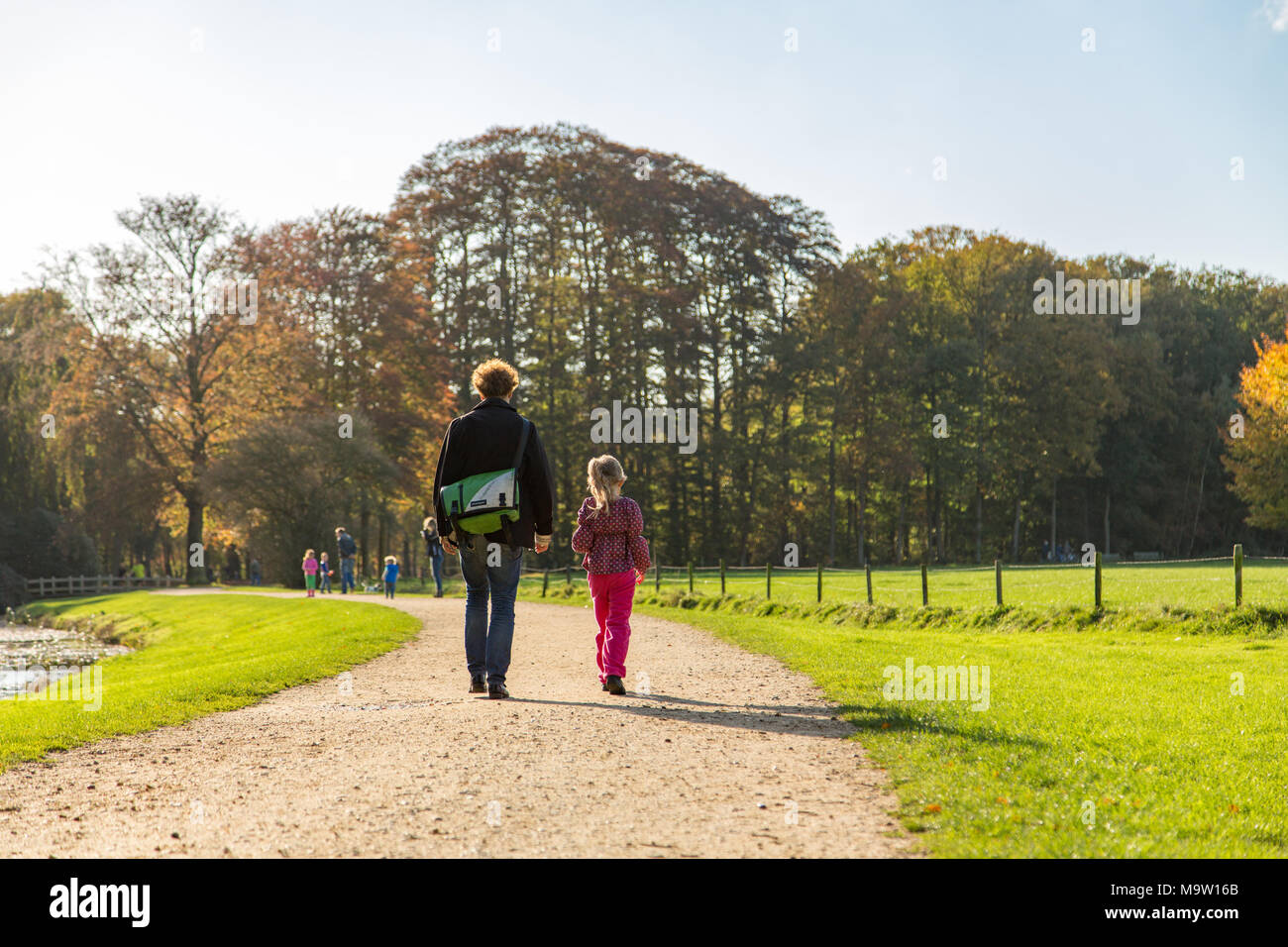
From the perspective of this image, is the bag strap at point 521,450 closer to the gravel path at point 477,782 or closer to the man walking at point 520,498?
the man walking at point 520,498

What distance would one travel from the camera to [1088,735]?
23.9 ft

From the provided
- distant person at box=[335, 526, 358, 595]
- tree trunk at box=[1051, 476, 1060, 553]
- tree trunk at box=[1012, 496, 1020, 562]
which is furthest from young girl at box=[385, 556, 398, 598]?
tree trunk at box=[1051, 476, 1060, 553]

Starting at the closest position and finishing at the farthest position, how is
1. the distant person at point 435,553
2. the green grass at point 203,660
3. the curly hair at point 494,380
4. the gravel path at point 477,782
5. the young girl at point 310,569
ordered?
the gravel path at point 477,782 < the curly hair at point 494,380 < the green grass at point 203,660 < the distant person at point 435,553 < the young girl at point 310,569

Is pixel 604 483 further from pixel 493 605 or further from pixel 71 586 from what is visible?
pixel 71 586

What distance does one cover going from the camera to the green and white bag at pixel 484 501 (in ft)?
25.5

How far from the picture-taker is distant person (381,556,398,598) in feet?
92.4

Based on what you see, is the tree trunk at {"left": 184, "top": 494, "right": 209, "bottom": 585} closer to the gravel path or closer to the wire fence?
the wire fence

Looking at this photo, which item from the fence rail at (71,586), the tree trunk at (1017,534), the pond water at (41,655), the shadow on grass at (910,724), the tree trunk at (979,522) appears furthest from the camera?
the tree trunk at (1017,534)

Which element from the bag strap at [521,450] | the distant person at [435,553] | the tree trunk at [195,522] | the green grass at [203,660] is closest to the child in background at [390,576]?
the distant person at [435,553]

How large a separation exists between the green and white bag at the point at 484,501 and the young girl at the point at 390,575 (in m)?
20.6

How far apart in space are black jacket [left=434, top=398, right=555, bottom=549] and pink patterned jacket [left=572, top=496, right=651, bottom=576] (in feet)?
3.18

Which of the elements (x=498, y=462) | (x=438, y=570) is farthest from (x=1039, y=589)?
(x=498, y=462)

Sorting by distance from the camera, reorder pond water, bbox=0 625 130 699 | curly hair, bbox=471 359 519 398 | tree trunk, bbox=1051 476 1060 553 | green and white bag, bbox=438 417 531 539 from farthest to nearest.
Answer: tree trunk, bbox=1051 476 1060 553
pond water, bbox=0 625 130 699
curly hair, bbox=471 359 519 398
green and white bag, bbox=438 417 531 539

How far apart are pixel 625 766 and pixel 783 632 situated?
10299mm
